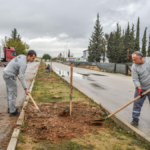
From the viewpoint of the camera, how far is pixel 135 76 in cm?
441

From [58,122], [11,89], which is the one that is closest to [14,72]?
[11,89]

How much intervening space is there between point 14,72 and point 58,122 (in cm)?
180

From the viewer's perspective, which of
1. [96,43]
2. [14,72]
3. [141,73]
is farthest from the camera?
[96,43]

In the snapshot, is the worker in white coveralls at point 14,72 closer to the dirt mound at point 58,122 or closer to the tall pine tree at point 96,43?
the dirt mound at point 58,122

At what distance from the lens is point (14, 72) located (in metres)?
4.77

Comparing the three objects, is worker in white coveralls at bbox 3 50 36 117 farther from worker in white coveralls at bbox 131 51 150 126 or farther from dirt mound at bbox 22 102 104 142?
worker in white coveralls at bbox 131 51 150 126

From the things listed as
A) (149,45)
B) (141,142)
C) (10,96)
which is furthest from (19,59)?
(149,45)

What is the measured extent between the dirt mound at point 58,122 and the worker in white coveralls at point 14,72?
59 cm

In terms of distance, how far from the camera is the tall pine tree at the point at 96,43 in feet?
167

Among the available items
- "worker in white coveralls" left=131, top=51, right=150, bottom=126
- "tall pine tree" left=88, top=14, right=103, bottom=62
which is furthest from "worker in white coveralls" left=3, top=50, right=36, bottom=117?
"tall pine tree" left=88, top=14, right=103, bottom=62

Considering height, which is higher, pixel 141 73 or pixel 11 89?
pixel 141 73

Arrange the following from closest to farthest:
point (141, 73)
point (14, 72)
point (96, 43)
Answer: point (141, 73) → point (14, 72) → point (96, 43)

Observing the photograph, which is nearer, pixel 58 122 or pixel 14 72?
pixel 58 122

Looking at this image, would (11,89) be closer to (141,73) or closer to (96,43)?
(141,73)
